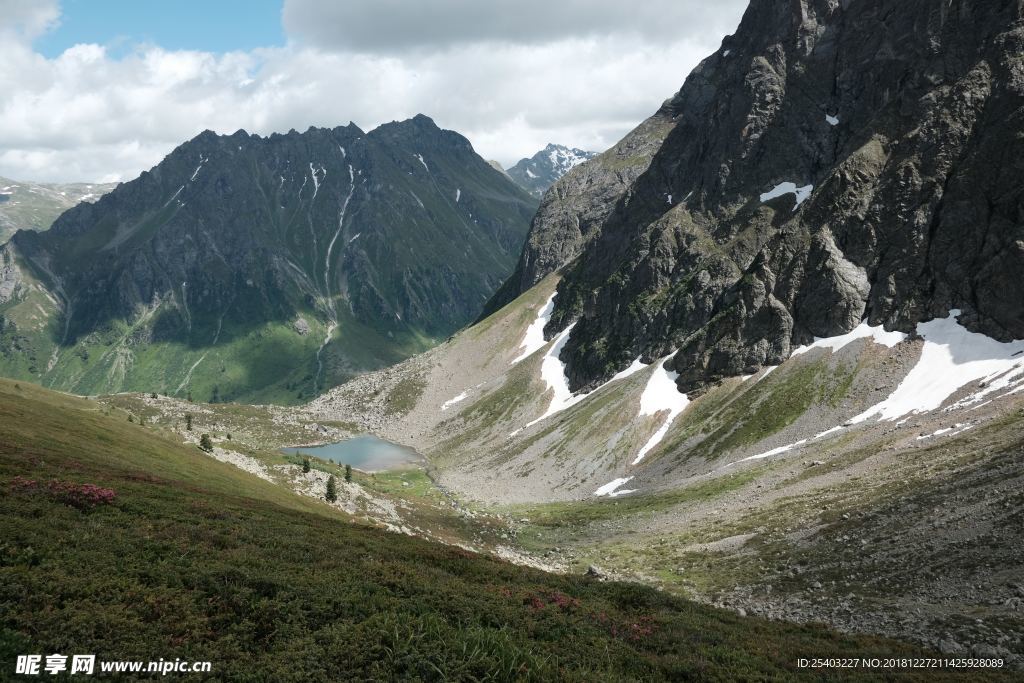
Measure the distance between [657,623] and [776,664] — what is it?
5.79 metres

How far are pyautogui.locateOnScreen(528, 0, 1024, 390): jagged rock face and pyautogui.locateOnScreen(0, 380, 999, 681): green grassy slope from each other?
306 ft

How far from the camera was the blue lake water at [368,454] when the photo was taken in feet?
551

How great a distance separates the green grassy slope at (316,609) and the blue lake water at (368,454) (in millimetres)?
131142

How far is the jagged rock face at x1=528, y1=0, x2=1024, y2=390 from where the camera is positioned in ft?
340

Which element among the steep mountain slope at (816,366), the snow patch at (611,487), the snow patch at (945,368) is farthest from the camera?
the snow patch at (611,487)

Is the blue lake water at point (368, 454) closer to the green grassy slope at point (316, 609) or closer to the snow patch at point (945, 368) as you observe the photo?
the snow patch at point (945, 368)

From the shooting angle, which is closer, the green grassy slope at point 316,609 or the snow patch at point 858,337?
the green grassy slope at point 316,609

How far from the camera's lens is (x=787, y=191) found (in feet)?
509

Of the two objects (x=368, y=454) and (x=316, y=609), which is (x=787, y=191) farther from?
(x=316, y=609)

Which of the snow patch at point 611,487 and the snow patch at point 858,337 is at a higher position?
the snow patch at point 858,337

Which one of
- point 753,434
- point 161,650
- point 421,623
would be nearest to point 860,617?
point 421,623

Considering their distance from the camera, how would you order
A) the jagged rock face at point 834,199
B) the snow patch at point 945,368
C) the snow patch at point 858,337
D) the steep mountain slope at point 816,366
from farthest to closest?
the snow patch at point 858,337 → the jagged rock face at point 834,199 → the snow patch at point 945,368 → the steep mountain slope at point 816,366

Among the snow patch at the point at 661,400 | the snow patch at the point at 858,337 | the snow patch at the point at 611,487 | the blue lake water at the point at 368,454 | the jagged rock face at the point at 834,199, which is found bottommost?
the blue lake water at the point at 368,454
